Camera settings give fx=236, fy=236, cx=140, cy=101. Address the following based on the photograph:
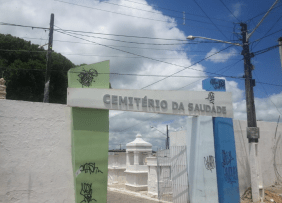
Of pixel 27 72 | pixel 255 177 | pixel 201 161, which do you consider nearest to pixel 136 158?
pixel 201 161

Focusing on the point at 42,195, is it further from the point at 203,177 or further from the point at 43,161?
the point at 203,177

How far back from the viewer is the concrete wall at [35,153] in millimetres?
6602

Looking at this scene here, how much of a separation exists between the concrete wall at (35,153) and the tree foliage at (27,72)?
457 inches

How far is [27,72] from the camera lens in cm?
1873

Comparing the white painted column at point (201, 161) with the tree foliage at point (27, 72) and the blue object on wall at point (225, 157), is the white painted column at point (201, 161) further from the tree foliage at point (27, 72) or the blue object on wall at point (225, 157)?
the tree foliage at point (27, 72)

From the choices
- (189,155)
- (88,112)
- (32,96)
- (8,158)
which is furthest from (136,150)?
(8,158)

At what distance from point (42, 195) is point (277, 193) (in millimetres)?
10472

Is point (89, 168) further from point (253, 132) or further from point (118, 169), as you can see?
point (118, 169)

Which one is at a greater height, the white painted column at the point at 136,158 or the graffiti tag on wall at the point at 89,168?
the graffiti tag on wall at the point at 89,168

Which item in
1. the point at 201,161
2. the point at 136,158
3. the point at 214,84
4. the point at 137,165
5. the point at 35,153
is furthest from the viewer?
the point at 136,158

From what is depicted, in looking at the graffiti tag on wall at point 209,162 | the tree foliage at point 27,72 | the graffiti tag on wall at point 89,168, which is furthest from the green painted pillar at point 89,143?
the tree foliage at point 27,72

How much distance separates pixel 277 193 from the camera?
11.2 meters

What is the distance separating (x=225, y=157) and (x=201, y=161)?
1.10m

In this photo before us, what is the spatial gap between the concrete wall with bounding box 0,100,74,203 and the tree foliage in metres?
11.6
